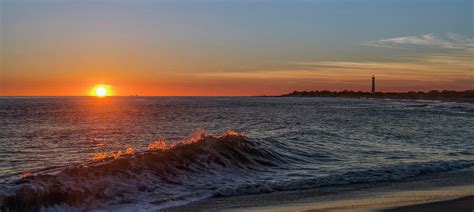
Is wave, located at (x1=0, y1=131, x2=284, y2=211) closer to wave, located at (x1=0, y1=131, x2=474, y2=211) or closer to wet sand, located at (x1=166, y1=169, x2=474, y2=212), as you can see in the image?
wave, located at (x1=0, y1=131, x2=474, y2=211)

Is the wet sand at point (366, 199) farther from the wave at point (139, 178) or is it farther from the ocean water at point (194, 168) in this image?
the wave at point (139, 178)

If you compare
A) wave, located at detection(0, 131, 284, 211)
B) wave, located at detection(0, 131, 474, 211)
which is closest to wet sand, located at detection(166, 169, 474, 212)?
wave, located at detection(0, 131, 474, 211)

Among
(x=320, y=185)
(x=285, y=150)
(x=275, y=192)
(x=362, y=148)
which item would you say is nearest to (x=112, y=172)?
(x=275, y=192)

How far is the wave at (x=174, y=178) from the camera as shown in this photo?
11.2m

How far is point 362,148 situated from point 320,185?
31.5 ft

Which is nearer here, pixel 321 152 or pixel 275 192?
pixel 275 192

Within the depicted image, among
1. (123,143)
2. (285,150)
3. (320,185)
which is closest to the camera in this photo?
(320,185)

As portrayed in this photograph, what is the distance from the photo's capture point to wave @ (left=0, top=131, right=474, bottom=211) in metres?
11.2

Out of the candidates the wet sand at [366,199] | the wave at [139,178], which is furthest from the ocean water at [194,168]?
the wet sand at [366,199]

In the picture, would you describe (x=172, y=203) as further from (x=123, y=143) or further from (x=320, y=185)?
(x=123, y=143)

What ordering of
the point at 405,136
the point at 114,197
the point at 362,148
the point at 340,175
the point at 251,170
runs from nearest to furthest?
the point at 114,197, the point at 340,175, the point at 251,170, the point at 362,148, the point at 405,136

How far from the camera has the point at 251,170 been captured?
16.8 metres

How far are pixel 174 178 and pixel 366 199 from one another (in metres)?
5.60

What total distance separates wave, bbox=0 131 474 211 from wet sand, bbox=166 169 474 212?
0.68 metres
